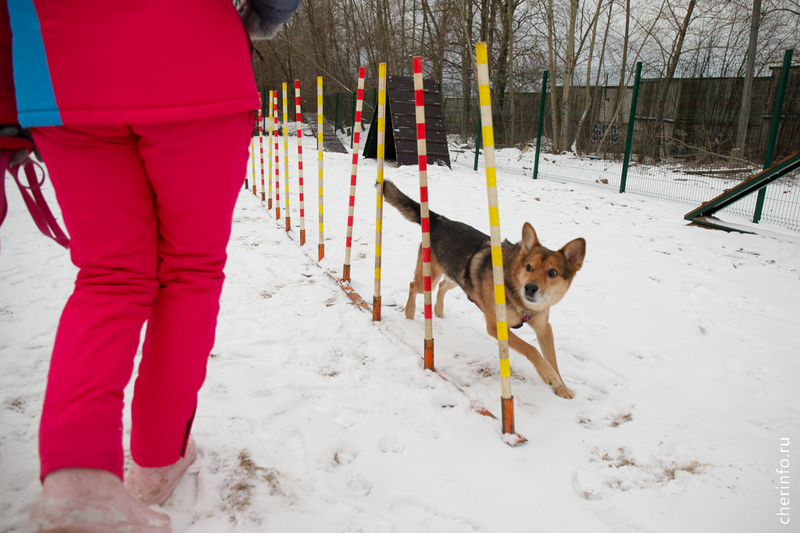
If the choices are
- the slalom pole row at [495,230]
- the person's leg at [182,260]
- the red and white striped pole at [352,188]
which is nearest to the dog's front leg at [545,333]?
the slalom pole row at [495,230]

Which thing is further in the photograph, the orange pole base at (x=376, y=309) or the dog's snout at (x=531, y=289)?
the orange pole base at (x=376, y=309)

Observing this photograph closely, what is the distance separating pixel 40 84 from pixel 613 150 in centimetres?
1248

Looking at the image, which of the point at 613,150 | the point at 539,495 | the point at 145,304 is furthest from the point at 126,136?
the point at 613,150

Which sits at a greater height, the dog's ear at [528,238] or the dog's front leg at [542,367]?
the dog's ear at [528,238]

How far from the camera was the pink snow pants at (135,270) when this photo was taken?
96 cm

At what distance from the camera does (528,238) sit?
256cm

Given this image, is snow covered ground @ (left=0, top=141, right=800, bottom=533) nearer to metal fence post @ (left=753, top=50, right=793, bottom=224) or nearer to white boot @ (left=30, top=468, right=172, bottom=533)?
white boot @ (left=30, top=468, right=172, bottom=533)

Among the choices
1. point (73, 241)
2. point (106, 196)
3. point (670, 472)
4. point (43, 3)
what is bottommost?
point (670, 472)

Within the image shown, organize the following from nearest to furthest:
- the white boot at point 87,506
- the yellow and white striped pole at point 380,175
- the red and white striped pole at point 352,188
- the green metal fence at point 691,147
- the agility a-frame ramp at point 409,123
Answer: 1. the white boot at point 87,506
2. the yellow and white striped pole at point 380,175
3. the red and white striped pole at point 352,188
4. the green metal fence at point 691,147
5. the agility a-frame ramp at point 409,123

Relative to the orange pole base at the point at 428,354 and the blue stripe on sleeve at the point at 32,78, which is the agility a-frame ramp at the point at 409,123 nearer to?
the orange pole base at the point at 428,354

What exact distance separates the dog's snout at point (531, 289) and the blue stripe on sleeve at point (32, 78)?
201 cm

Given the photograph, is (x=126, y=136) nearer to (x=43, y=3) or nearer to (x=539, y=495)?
(x=43, y=3)

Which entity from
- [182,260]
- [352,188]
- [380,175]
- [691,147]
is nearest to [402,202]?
[380,175]

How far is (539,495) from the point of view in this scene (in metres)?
1.65
